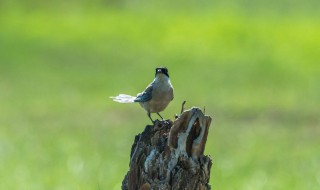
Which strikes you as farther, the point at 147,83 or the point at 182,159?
the point at 147,83

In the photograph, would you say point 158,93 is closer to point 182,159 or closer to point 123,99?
point 123,99

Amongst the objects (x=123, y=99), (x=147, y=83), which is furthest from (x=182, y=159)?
(x=147, y=83)

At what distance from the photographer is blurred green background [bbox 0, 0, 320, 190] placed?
1277 cm

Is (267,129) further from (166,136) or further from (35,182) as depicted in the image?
(166,136)

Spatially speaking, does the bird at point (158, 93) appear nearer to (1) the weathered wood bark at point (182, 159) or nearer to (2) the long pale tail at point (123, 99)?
(2) the long pale tail at point (123, 99)

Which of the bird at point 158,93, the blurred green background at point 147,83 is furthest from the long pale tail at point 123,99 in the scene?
the blurred green background at point 147,83

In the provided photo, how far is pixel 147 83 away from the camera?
67.0ft

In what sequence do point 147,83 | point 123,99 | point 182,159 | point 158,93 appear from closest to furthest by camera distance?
point 182,159 < point 123,99 < point 158,93 < point 147,83

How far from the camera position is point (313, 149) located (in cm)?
1435

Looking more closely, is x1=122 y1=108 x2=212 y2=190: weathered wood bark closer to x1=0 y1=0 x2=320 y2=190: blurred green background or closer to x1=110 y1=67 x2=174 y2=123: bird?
x1=110 y1=67 x2=174 y2=123: bird

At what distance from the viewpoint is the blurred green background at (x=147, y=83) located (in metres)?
12.8

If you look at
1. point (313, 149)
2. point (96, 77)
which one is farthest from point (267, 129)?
point (96, 77)

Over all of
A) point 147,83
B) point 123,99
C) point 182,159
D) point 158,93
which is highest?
point 147,83

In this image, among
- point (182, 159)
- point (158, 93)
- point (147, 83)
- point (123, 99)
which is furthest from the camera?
point (147, 83)
